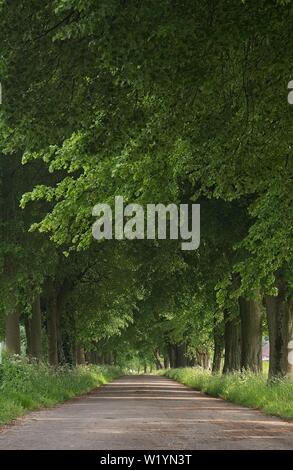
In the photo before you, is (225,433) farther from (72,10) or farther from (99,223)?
→ (72,10)

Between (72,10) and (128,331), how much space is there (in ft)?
164

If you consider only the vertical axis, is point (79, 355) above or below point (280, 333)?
below

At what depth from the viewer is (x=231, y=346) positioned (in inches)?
1352

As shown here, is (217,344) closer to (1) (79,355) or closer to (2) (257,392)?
(1) (79,355)

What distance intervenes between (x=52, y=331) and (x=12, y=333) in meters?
6.48

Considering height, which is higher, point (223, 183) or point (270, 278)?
point (223, 183)

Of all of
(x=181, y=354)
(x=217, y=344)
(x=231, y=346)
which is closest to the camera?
(x=231, y=346)

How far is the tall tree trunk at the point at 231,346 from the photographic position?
3331 centimetres

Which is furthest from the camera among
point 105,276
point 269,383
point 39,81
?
point 105,276

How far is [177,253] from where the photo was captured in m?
27.1

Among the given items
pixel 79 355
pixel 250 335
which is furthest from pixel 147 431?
pixel 79 355
